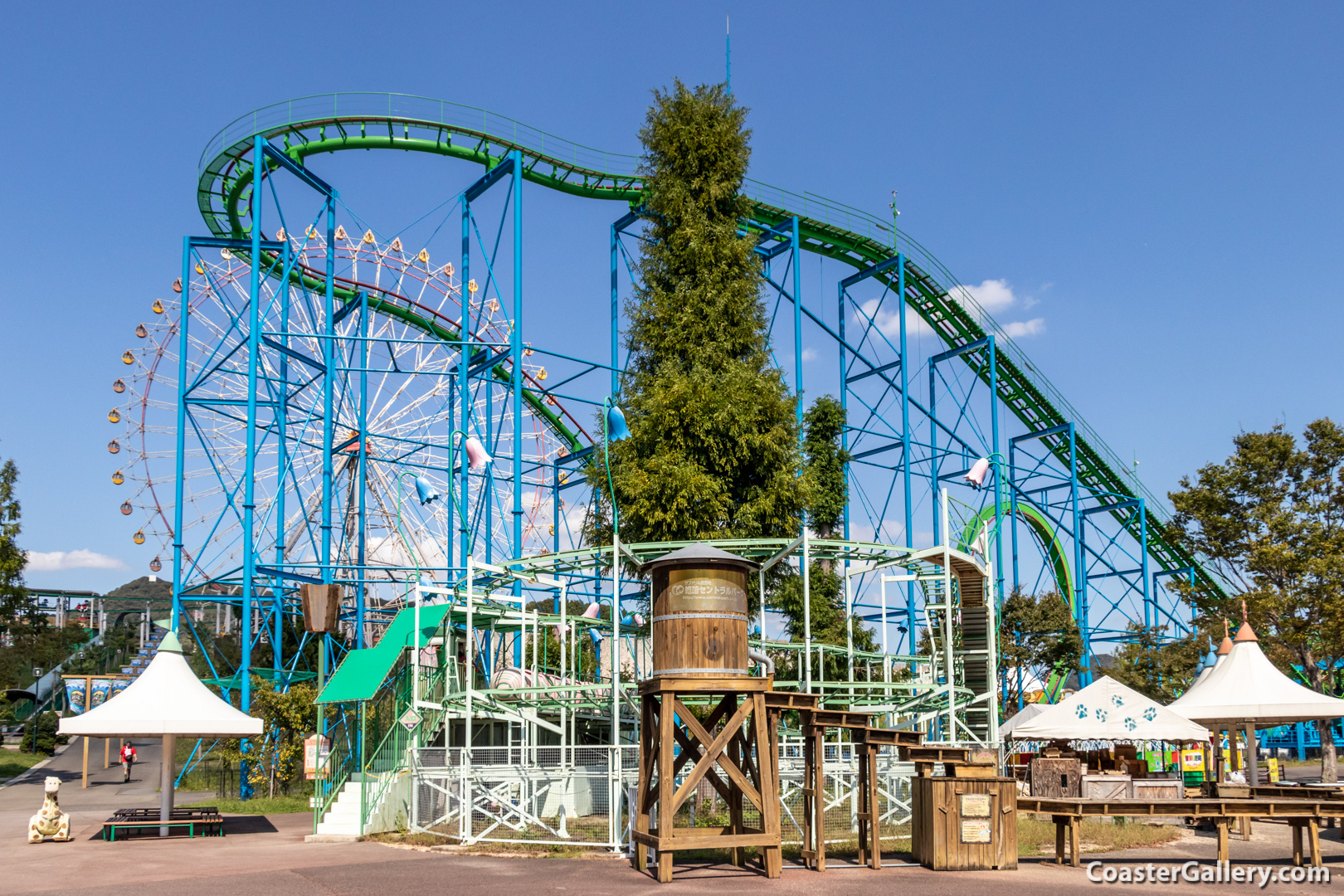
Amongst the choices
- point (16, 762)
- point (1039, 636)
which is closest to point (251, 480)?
point (16, 762)

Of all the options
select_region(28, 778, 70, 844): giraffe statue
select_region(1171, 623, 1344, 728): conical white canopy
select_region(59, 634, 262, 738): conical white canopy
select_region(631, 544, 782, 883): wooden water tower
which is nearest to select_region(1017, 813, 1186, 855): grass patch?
select_region(1171, 623, 1344, 728): conical white canopy

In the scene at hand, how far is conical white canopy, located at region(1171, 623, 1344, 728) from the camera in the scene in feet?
55.0

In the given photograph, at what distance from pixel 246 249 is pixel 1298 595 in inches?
1100

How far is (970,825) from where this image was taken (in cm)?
1330

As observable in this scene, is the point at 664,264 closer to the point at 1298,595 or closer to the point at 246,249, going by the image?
A: the point at 246,249

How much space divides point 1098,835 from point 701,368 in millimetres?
10905

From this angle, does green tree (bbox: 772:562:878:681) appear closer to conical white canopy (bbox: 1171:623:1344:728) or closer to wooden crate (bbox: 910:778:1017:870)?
conical white canopy (bbox: 1171:623:1344:728)

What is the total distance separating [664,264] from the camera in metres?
24.0

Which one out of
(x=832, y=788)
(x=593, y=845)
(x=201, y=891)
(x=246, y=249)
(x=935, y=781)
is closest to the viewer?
(x=201, y=891)

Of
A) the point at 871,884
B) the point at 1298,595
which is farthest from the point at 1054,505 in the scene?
the point at 871,884

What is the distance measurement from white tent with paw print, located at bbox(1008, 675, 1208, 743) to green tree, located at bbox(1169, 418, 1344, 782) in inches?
338

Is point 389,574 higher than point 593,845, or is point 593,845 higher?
point 389,574

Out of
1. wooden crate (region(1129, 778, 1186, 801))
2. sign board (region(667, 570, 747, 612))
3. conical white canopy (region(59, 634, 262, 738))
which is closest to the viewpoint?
sign board (region(667, 570, 747, 612))

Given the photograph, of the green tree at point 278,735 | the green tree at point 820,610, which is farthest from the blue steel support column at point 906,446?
the green tree at point 278,735
